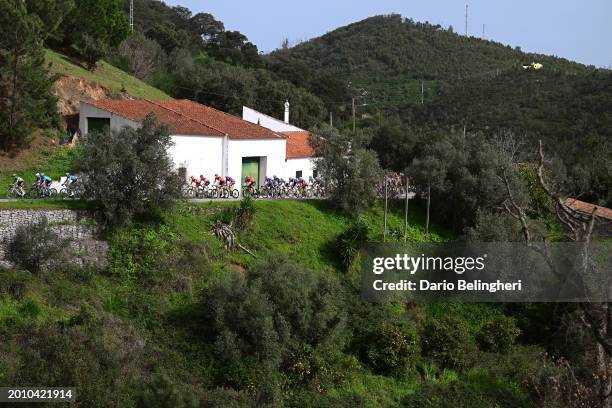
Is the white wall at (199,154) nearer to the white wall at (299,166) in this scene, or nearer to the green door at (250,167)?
the green door at (250,167)

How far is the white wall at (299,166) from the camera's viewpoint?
31328mm

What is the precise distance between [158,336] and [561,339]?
471 inches

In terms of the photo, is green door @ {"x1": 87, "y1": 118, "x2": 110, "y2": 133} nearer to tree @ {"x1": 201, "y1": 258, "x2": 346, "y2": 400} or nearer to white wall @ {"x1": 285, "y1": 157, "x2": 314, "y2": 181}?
white wall @ {"x1": 285, "y1": 157, "x2": 314, "y2": 181}

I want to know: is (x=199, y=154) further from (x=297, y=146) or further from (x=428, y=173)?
(x=428, y=173)

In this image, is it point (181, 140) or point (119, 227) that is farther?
point (181, 140)

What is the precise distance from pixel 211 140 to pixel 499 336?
1307cm

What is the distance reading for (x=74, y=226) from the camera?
19969 mm

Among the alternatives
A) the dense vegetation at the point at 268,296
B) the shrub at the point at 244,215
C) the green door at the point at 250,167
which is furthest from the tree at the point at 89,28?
the shrub at the point at 244,215

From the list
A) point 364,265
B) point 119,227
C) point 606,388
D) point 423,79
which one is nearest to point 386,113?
point 423,79

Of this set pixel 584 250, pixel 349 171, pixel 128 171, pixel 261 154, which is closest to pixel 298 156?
pixel 261 154

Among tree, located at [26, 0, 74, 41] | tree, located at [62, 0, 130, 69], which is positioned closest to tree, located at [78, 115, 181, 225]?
tree, located at [26, 0, 74, 41]

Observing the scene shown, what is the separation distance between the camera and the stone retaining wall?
19031mm

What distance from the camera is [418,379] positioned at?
1922cm

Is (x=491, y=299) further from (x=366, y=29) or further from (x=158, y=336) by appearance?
(x=366, y=29)
